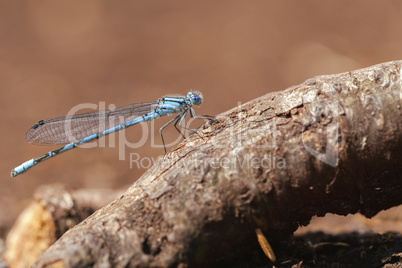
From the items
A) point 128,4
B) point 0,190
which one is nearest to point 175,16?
point 128,4

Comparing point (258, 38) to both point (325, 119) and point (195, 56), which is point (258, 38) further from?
point (325, 119)

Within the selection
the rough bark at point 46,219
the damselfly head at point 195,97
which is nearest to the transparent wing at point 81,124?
the damselfly head at point 195,97

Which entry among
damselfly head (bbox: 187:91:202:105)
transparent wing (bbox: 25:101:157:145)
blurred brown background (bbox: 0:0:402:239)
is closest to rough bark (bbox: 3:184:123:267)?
transparent wing (bbox: 25:101:157:145)

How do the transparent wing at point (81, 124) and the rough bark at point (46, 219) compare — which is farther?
the transparent wing at point (81, 124)

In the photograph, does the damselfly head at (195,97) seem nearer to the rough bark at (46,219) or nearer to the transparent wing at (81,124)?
the transparent wing at (81,124)

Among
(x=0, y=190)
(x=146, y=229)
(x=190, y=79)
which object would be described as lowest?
(x=146, y=229)

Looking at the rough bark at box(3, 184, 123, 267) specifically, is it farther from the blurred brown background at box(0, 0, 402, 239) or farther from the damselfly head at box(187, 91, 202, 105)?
the blurred brown background at box(0, 0, 402, 239)
